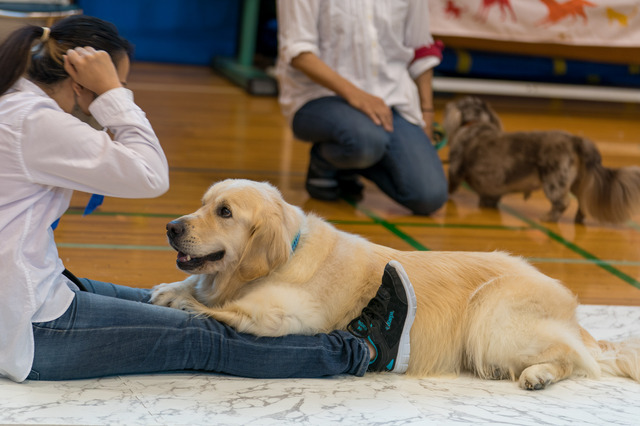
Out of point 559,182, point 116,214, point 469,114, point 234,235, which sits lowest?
point 116,214

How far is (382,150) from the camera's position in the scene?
3.69m

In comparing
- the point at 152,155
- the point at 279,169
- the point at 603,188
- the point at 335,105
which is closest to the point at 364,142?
the point at 335,105

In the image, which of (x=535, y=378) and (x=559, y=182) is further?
(x=559, y=182)

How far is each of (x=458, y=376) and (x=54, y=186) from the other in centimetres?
107

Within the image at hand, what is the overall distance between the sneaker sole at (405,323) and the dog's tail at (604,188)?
77.3 inches

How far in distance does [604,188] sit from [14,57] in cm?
275

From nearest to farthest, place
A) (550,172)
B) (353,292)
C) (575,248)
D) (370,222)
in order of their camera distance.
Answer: (353,292)
(575,248)
(370,222)
(550,172)

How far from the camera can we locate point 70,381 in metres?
1.84

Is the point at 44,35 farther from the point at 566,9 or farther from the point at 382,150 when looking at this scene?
the point at 566,9

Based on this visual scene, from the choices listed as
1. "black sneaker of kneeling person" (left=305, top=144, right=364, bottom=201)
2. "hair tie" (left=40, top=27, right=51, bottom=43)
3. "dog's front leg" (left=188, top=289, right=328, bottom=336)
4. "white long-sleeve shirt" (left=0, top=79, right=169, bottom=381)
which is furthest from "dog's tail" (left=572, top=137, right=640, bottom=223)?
"hair tie" (left=40, top=27, right=51, bottom=43)

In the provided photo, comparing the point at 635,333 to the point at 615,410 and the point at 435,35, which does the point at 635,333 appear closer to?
the point at 615,410

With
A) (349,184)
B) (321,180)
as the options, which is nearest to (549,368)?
(321,180)

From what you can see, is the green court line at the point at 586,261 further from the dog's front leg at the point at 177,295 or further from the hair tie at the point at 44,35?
the hair tie at the point at 44,35

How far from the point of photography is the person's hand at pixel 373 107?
3676mm
